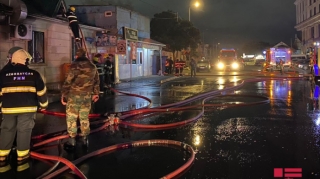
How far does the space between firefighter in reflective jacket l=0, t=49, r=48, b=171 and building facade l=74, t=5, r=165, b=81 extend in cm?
1285

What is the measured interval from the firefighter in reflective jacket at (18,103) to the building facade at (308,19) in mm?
66655

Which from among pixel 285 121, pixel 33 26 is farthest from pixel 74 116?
pixel 33 26

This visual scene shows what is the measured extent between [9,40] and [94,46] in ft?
22.7

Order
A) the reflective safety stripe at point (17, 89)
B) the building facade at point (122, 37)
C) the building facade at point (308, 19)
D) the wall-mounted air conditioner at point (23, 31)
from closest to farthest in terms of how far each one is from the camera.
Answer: the reflective safety stripe at point (17, 89) → the wall-mounted air conditioner at point (23, 31) → the building facade at point (122, 37) → the building facade at point (308, 19)

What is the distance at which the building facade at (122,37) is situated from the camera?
18.2m

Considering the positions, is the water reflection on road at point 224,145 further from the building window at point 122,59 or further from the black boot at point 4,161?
the building window at point 122,59

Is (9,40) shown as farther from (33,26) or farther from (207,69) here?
(207,69)

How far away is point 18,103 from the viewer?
4750 mm

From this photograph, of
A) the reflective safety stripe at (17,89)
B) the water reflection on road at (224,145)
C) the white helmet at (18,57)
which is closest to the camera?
the water reflection on road at (224,145)

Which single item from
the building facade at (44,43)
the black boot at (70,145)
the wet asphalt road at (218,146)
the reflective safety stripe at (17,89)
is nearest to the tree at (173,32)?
the building facade at (44,43)

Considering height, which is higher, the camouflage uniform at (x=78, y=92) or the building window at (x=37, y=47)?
the building window at (x=37, y=47)

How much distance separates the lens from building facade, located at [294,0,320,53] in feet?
223

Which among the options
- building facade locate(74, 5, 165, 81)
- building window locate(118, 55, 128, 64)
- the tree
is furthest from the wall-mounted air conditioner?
the tree
